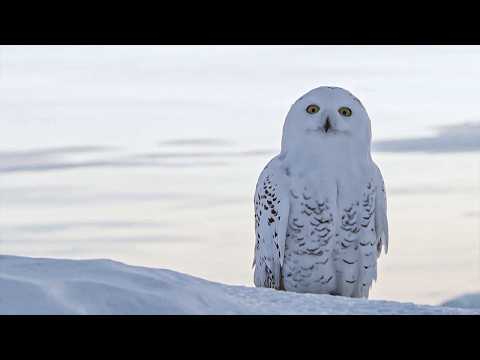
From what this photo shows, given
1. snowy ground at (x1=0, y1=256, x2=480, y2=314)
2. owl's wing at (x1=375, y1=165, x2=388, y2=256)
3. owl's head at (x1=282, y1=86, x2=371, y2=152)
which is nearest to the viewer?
snowy ground at (x1=0, y1=256, x2=480, y2=314)

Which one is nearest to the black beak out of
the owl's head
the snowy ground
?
the owl's head

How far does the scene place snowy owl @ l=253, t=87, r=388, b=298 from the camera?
652 centimetres

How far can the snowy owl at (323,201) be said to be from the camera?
6.52 m

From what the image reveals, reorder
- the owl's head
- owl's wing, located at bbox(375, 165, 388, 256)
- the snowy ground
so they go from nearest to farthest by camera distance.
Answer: the snowy ground, the owl's head, owl's wing, located at bbox(375, 165, 388, 256)

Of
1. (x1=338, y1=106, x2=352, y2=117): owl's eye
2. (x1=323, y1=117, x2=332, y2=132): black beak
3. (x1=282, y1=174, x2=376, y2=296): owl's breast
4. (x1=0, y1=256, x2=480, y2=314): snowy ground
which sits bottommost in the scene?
(x1=0, y1=256, x2=480, y2=314): snowy ground

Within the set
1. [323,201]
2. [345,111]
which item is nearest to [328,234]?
[323,201]

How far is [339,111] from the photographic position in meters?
6.54

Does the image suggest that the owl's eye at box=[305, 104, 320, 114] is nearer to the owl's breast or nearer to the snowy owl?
the snowy owl

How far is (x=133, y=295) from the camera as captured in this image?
12.1ft
